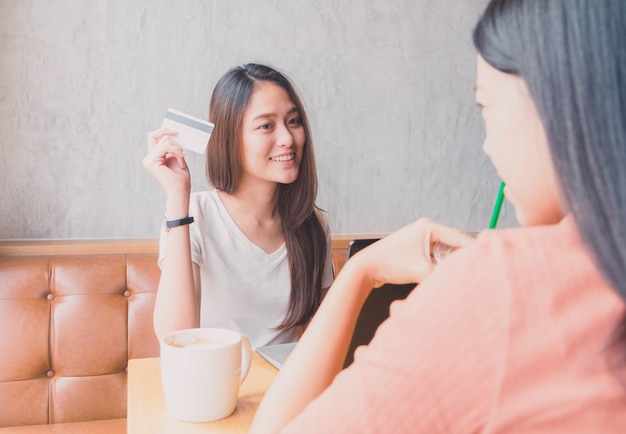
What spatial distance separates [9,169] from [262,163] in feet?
2.40

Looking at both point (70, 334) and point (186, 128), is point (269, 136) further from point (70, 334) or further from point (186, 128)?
point (70, 334)

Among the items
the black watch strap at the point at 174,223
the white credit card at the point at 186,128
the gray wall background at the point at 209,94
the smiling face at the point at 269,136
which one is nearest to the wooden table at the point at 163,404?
the black watch strap at the point at 174,223

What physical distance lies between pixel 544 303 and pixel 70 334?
4.91 feet

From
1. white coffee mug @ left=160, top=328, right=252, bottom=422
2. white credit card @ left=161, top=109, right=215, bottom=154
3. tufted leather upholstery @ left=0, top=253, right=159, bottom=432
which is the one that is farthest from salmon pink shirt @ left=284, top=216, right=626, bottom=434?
tufted leather upholstery @ left=0, top=253, right=159, bottom=432

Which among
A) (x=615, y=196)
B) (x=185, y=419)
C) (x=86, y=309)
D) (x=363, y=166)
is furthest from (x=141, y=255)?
(x=615, y=196)

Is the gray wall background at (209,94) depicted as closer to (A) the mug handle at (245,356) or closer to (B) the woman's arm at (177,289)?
(B) the woman's arm at (177,289)

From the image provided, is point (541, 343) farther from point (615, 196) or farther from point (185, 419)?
point (185, 419)

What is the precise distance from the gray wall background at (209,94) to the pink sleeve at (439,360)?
155cm

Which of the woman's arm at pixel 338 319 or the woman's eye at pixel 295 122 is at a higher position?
the woman's eye at pixel 295 122

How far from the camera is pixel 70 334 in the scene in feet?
5.58

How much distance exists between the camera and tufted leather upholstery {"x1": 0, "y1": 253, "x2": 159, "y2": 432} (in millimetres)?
1671

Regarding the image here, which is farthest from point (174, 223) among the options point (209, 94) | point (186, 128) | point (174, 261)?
point (209, 94)

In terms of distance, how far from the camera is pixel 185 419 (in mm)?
927

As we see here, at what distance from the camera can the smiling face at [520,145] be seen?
0.54m
